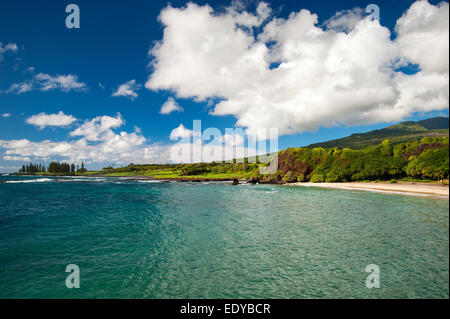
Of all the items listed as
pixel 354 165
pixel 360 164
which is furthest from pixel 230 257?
pixel 354 165

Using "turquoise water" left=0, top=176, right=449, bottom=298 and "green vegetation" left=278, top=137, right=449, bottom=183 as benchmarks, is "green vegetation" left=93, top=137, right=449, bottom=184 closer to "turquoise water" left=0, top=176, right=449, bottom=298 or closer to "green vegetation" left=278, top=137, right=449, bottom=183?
"green vegetation" left=278, top=137, right=449, bottom=183

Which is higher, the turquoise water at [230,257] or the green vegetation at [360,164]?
the green vegetation at [360,164]

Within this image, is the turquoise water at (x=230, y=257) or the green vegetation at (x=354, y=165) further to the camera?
the green vegetation at (x=354, y=165)

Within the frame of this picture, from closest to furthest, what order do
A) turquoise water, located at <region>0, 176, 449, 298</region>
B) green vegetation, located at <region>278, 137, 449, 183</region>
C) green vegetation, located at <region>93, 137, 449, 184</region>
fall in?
1. turquoise water, located at <region>0, 176, 449, 298</region>
2. green vegetation, located at <region>278, 137, 449, 183</region>
3. green vegetation, located at <region>93, 137, 449, 184</region>

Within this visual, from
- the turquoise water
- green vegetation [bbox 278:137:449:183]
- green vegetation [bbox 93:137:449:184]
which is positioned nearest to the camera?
the turquoise water

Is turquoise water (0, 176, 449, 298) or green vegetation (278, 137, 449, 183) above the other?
green vegetation (278, 137, 449, 183)

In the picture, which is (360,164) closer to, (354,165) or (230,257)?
(354,165)

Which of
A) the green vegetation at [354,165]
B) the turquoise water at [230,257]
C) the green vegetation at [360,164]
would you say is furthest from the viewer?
the green vegetation at [354,165]

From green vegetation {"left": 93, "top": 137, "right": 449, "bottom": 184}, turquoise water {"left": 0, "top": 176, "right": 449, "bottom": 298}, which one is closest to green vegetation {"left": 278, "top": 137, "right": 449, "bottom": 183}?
green vegetation {"left": 93, "top": 137, "right": 449, "bottom": 184}

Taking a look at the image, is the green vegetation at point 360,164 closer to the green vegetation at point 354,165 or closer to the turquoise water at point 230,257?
the green vegetation at point 354,165

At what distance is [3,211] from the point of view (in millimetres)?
34375

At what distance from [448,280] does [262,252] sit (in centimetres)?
1137

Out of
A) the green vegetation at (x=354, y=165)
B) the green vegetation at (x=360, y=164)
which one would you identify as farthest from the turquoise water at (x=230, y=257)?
the green vegetation at (x=360, y=164)

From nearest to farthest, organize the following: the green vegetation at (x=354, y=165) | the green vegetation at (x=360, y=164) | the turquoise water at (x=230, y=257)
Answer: the turquoise water at (x=230, y=257) < the green vegetation at (x=360, y=164) < the green vegetation at (x=354, y=165)
